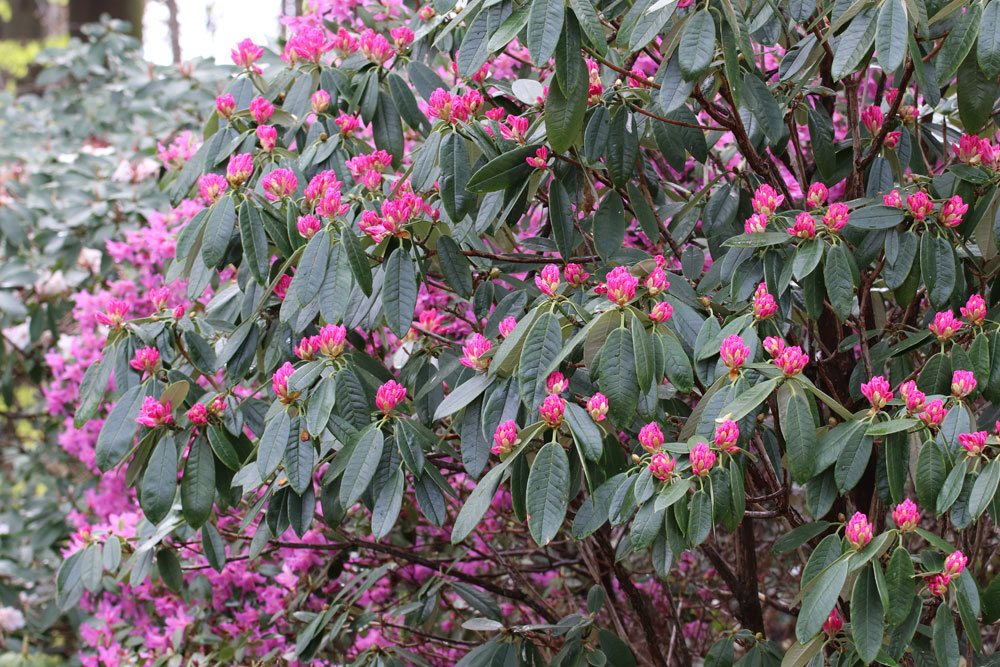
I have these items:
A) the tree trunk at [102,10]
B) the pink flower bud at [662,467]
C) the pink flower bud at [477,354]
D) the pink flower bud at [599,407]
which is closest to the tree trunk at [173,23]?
the tree trunk at [102,10]

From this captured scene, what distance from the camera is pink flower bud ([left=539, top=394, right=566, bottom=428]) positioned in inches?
51.7

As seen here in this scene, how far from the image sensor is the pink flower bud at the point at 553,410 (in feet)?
4.31

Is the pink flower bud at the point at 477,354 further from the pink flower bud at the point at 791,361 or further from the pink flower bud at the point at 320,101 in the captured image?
the pink flower bud at the point at 320,101

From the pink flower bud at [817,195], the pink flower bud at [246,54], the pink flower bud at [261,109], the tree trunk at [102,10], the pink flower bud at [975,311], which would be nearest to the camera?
the pink flower bud at [975,311]

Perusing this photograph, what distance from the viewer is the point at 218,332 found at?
75.2 inches

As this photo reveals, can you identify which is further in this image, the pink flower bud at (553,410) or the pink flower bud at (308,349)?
the pink flower bud at (308,349)

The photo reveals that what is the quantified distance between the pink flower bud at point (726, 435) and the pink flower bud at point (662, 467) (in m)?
0.07

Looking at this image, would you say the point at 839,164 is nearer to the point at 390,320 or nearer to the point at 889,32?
the point at 889,32

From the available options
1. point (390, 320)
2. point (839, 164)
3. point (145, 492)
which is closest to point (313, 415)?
point (390, 320)

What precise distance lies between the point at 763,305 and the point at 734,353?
0.50ft

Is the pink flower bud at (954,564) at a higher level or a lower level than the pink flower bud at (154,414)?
higher

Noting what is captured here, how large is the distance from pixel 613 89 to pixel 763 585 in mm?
1573

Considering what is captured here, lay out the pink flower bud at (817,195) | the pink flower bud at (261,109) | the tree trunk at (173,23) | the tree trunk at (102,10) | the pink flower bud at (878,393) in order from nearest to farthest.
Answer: the pink flower bud at (878,393) → the pink flower bud at (817,195) → the pink flower bud at (261,109) → the tree trunk at (102,10) → the tree trunk at (173,23)

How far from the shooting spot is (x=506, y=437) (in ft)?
4.39
